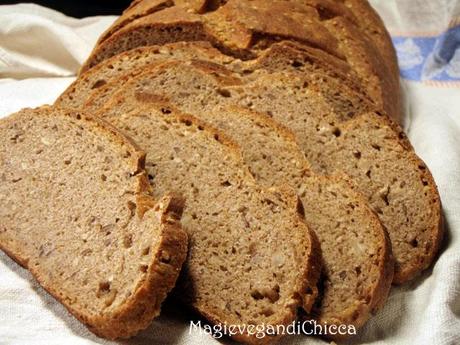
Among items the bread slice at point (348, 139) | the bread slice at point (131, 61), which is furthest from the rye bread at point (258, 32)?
the bread slice at point (348, 139)

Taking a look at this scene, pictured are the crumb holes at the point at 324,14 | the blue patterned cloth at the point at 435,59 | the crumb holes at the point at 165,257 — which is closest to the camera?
the crumb holes at the point at 165,257

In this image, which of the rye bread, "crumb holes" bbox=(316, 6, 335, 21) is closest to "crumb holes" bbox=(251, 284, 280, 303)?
the rye bread

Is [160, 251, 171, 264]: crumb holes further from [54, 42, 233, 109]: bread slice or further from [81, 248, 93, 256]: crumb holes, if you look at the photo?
[54, 42, 233, 109]: bread slice

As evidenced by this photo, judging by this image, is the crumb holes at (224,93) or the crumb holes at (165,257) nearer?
the crumb holes at (165,257)

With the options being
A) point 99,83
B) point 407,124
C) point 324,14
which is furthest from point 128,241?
point 407,124

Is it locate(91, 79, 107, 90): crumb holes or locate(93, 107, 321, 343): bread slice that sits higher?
locate(91, 79, 107, 90): crumb holes

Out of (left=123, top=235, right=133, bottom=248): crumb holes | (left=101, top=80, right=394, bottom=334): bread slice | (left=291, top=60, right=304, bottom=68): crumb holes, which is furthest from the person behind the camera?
(left=291, top=60, right=304, bottom=68): crumb holes

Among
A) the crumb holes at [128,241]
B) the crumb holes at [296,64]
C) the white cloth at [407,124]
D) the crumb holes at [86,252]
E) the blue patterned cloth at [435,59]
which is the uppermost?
the crumb holes at [128,241]

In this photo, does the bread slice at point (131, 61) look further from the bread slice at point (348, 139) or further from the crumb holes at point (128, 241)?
the crumb holes at point (128, 241)

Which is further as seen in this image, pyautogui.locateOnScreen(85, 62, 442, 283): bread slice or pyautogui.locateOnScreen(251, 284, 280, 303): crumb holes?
pyautogui.locateOnScreen(85, 62, 442, 283): bread slice
